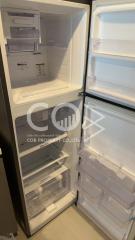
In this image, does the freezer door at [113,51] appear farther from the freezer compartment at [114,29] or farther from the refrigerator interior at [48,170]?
the refrigerator interior at [48,170]

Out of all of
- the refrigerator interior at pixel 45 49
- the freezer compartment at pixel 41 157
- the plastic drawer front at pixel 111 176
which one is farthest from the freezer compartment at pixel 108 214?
the refrigerator interior at pixel 45 49

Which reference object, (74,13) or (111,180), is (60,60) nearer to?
(74,13)

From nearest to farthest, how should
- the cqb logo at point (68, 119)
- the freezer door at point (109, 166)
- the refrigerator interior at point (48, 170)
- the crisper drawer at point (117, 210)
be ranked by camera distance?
1. the freezer door at point (109, 166)
2. the crisper drawer at point (117, 210)
3. the cqb logo at point (68, 119)
4. the refrigerator interior at point (48, 170)

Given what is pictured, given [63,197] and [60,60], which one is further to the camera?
[63,197]

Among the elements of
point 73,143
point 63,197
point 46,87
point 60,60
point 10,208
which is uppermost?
point 60,60

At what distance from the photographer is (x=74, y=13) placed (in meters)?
1.07

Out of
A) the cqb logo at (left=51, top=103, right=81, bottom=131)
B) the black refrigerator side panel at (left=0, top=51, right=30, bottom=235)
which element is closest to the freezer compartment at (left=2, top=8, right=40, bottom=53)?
the black refrigerator side panel at (left=0, top=51, right=30, bottom=235)

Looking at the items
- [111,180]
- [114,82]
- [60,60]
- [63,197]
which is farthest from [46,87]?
[63,197]

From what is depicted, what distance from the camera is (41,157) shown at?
1.85 m

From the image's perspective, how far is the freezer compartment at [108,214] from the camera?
131 cm

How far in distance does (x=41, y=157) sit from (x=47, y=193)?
Result: 1.16ft

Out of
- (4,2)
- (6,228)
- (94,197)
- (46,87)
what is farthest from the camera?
(94,197)

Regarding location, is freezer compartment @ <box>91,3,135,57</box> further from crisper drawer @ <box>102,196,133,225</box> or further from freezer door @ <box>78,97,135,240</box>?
crisper drawer @ <box>102,196,133,225</box>

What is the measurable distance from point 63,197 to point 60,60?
4.10 feet
